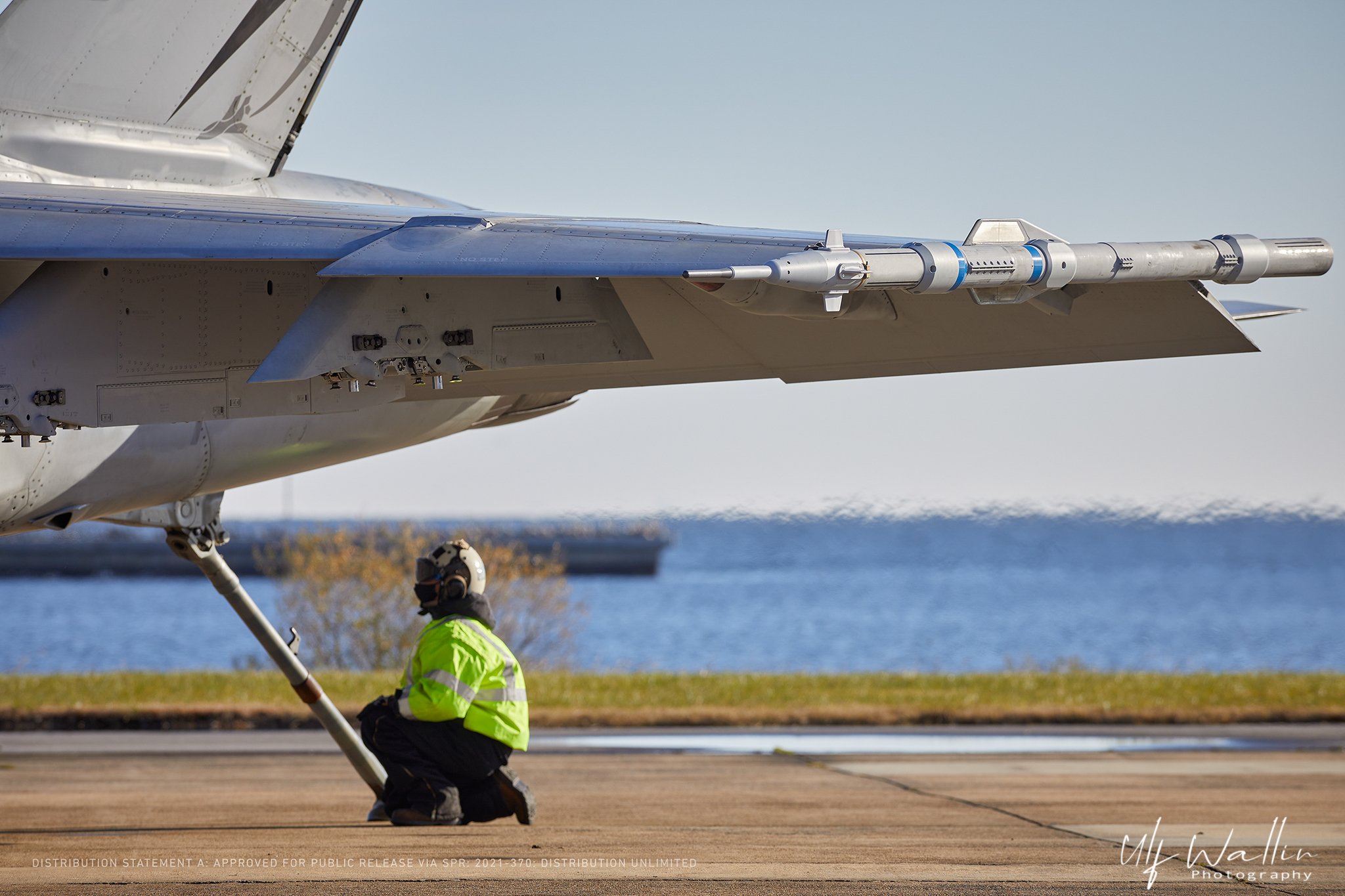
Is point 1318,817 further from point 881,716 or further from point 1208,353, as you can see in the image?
point 881,716

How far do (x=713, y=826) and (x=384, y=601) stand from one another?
15882 mm

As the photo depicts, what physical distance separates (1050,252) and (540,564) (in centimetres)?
2260

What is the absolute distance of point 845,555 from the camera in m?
166

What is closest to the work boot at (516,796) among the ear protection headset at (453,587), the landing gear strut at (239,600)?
the ear protection headset at (453,587)

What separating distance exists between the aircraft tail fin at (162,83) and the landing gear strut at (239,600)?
261 centimetres

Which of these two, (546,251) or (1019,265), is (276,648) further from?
(1019,265)

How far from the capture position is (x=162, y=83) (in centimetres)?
892

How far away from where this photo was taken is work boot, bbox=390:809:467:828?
9.23 m

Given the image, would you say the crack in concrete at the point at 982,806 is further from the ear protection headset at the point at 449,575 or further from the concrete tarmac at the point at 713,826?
the ear protection headset at the point at 449,575

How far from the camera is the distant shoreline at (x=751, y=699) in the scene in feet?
53.5

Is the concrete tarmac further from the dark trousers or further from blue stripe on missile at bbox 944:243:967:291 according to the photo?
blue stripe on missile at bbox 944:243:967:291

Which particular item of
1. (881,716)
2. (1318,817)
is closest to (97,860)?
(1318,817)

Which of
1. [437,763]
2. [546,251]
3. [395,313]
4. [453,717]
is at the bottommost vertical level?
[437,763]

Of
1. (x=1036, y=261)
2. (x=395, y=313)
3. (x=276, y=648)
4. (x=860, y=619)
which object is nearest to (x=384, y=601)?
(x=276, y=648)
